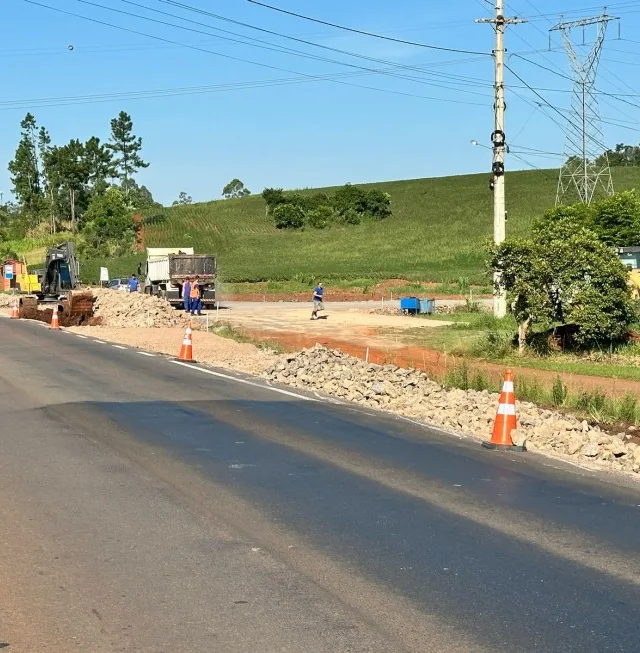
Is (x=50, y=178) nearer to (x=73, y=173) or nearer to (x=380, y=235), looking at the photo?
(x=73, y=173)

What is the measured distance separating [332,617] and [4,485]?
177 inches

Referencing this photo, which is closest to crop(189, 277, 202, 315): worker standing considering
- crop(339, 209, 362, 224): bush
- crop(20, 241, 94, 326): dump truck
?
crop(20, 241, 94, 326): dump truck

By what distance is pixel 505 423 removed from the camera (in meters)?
11.7

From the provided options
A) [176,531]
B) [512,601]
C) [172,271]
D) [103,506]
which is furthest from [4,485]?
[172,271]

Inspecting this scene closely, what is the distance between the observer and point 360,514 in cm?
802

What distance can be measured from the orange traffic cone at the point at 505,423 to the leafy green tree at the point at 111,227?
9127 centimetres

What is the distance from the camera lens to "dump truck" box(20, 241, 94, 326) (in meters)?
39.1

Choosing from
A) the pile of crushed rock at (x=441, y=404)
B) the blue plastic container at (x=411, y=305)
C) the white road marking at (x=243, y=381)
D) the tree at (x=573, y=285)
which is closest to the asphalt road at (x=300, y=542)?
the pile of crushed rock at (x=441, y=404)

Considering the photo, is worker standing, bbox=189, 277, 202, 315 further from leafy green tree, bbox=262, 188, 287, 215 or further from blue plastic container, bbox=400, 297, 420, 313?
leafy green tree, bbox=262, 188, 287, 215

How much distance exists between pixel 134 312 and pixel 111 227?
69204 mm

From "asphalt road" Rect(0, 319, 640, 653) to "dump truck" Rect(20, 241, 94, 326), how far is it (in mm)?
27228

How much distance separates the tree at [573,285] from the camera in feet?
74.9

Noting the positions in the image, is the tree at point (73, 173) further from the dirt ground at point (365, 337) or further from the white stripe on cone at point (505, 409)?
the white stripe on cone at point (505, 409)

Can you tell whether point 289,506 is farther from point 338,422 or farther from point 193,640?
point 338,422
